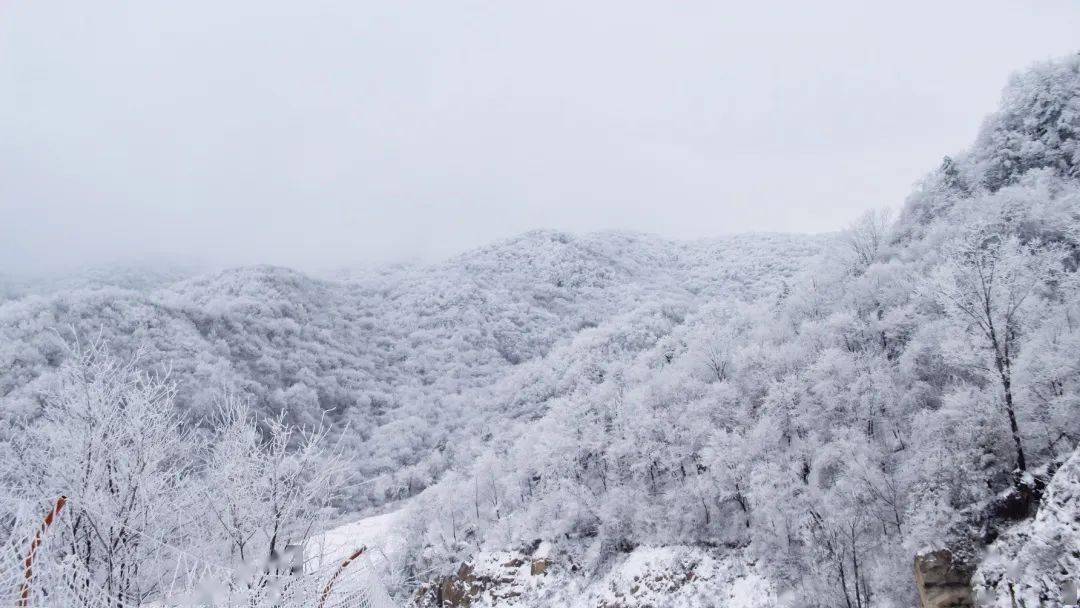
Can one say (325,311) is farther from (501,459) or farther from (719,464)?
(719,464)

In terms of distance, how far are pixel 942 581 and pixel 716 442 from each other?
17166mm

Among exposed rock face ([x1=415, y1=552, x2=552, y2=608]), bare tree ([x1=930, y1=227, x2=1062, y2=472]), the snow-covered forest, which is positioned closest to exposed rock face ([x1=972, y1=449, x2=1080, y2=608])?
the snow-covered forest

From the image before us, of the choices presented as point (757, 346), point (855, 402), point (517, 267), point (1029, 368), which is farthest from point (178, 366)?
point (517, 267)

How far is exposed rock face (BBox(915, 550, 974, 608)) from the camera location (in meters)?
22.9

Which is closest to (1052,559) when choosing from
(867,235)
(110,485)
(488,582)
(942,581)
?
(942,581)

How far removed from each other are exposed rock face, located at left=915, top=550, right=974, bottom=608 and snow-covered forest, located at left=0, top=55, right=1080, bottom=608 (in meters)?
0.41

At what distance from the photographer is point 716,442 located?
40.1 m

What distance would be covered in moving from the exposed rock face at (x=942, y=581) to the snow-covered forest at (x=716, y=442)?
0.41 metres

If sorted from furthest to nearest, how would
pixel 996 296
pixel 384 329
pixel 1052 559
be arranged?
pixel 384 329 < pixel 996 296 < pixel 1052 559

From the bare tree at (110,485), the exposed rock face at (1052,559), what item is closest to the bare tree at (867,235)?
the exposed rock face at (1052,559)

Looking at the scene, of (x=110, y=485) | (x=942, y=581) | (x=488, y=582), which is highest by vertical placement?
(x=110, y=485)

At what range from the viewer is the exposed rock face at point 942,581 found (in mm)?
22938

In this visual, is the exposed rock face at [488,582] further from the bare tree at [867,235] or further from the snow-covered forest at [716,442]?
the bare tree at [867,235]

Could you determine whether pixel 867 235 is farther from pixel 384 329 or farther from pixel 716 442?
pixel 384 329
